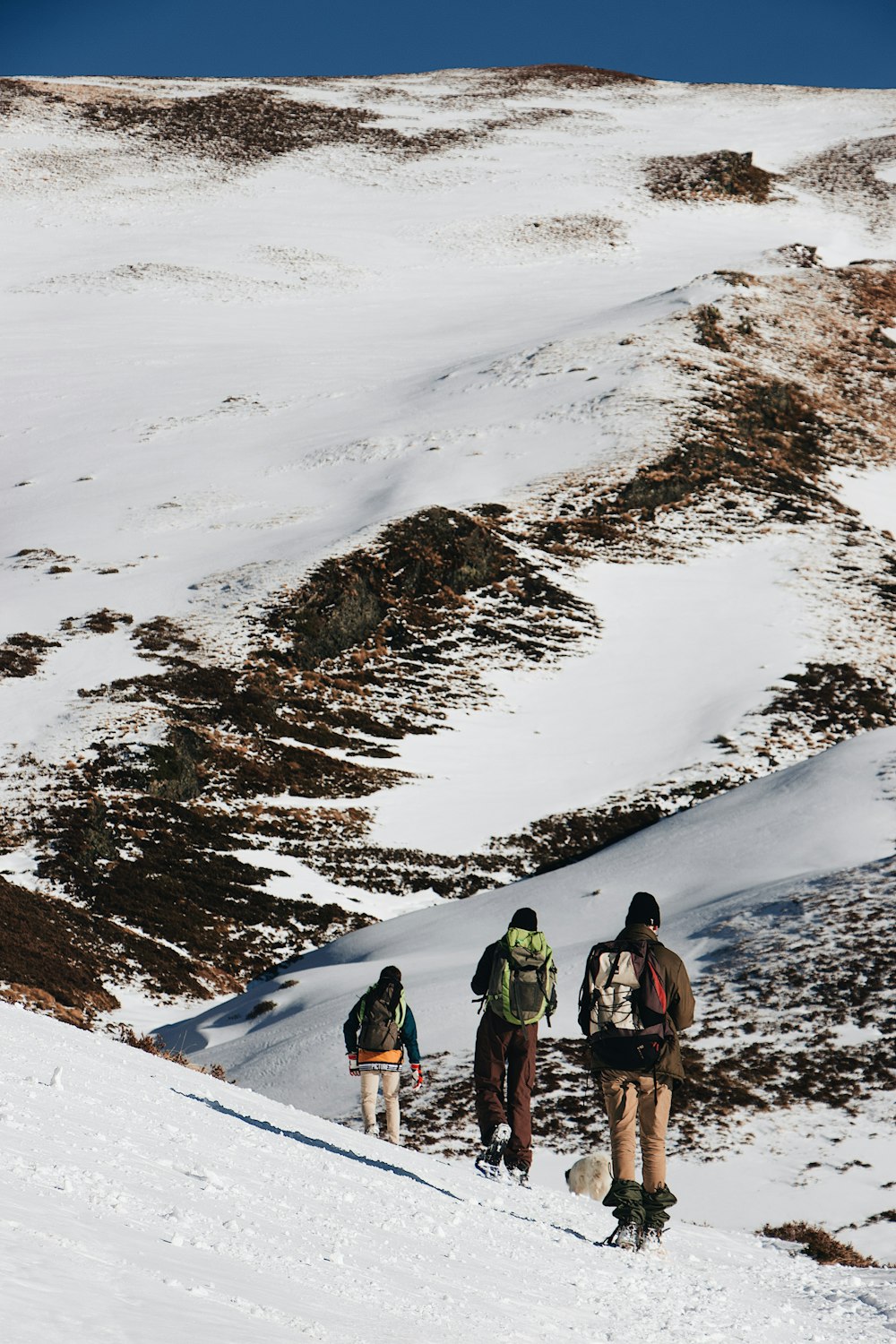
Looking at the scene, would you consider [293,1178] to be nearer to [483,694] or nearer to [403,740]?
[403,740]

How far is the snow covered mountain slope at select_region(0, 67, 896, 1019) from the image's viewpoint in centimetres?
3006

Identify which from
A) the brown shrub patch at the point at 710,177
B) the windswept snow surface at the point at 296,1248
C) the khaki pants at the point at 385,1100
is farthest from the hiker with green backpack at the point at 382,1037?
the brown shrub patch at the point at 710,177

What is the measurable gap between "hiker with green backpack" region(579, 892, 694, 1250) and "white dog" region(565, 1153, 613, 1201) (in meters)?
3.89

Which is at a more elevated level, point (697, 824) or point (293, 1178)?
point (697, 824)

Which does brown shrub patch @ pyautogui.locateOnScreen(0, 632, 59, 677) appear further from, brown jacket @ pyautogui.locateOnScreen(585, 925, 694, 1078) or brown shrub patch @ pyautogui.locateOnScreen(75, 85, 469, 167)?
brown shrub patch @ pyautogui.locateOnScreen(75, 85, 469, 167)

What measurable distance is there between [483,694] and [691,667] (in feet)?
23.9

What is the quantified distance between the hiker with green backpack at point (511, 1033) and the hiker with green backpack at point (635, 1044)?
5.82 ft

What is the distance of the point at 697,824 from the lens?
23.0 metres

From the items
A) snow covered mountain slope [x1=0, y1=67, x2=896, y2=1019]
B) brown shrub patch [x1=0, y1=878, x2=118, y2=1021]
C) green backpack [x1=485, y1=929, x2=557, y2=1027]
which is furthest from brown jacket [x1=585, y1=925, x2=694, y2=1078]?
snow covered mountain slope [x1=0, y1=67, x2=896, y2=1019]

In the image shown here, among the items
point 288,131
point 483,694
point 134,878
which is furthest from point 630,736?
point 288,131

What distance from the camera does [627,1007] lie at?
887 cm

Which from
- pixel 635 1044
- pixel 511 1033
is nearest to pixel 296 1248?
pixel 635 1044

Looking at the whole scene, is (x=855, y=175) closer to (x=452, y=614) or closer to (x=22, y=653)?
(x=452, y=614)

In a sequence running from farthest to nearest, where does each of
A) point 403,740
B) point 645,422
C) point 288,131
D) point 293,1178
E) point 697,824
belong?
point 288,131 → point 645,422 → point 403,740 → point 697,824 → point 293,1178
